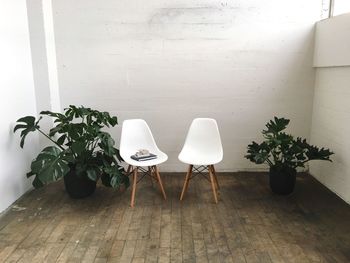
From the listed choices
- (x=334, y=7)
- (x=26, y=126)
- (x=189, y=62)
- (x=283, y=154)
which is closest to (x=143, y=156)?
(x=26, y=126)

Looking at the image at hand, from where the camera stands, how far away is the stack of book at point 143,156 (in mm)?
3059

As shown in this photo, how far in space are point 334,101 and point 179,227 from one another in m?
2.20

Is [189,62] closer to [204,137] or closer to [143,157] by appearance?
[204,137]

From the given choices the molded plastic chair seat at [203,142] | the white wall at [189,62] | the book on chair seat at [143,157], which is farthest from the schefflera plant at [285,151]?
the book on chair seat at [143,157]

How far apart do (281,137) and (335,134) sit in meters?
0.69

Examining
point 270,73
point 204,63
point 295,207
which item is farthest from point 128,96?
point 295,207

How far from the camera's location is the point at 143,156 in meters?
3.10

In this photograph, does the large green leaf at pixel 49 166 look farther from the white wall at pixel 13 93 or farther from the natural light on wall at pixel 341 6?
the natural light on wall at pixel 341 6

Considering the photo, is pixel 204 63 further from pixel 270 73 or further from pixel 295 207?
pixel 295 207

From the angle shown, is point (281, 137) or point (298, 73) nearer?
point (281, 137)

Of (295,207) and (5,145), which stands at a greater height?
(5,145)

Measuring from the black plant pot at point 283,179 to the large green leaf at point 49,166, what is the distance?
2.14 meters

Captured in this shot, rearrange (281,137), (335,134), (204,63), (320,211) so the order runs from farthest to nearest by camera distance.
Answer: (204,63), (335,134), (281,137), (320,211)

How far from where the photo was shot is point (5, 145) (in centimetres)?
289
